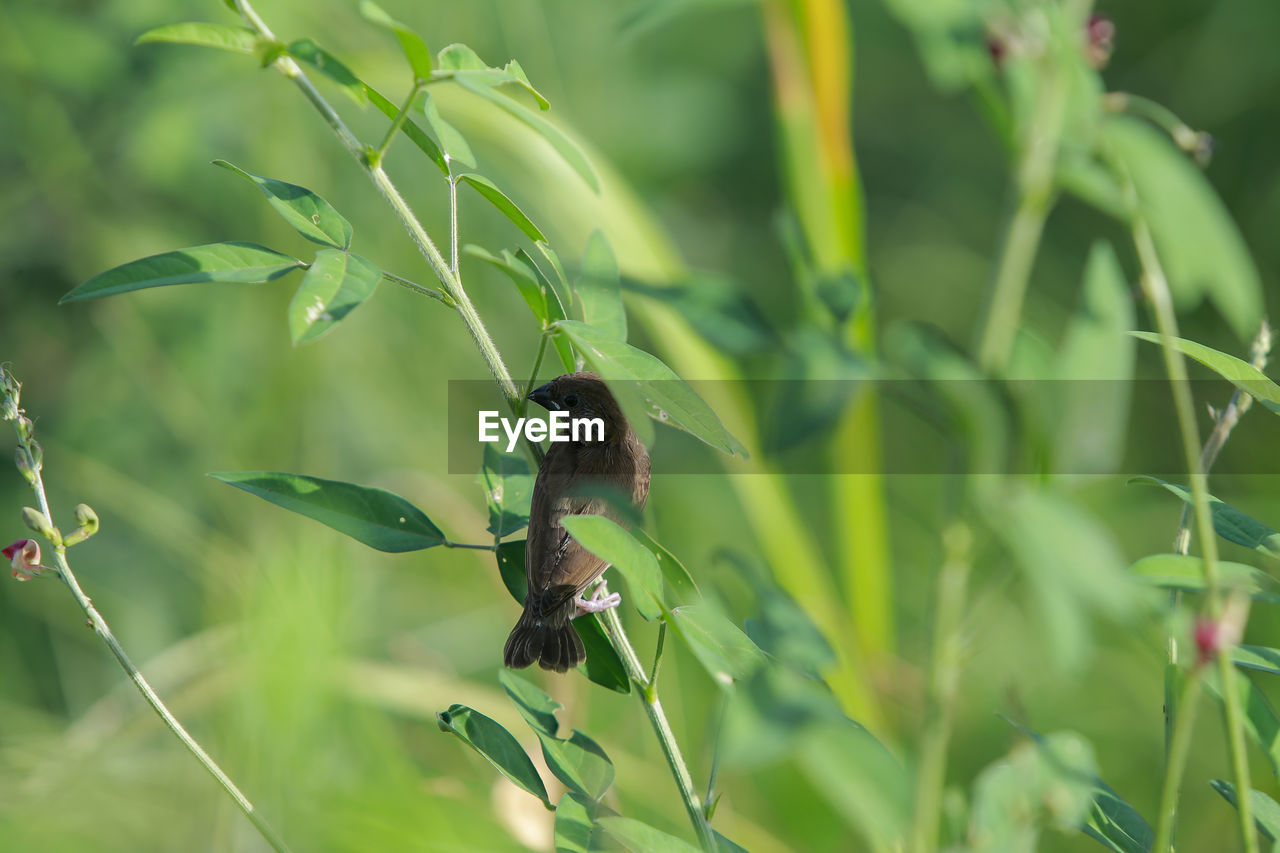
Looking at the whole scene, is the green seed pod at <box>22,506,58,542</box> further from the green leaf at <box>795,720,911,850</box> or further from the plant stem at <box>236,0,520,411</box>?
the green leaf at <box>795,720,911,850</box>

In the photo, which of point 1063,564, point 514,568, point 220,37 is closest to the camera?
point 1063,564

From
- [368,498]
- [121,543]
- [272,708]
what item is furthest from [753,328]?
[121,543]

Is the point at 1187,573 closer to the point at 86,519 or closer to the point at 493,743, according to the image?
the point at 493,743

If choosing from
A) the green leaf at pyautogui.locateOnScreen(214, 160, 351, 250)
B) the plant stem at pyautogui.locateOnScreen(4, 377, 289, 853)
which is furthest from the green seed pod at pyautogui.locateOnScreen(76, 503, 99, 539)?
the green leaf at pyautogui.locateOnScreen(214, 160, 351, 250)

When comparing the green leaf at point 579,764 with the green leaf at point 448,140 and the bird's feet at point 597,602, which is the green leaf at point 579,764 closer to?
the bird's feet at point 597,602

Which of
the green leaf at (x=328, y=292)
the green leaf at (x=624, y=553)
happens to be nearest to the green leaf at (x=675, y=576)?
the green leaf at (x=624, y=553)

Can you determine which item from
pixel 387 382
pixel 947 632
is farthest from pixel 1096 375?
pixel 387 382
